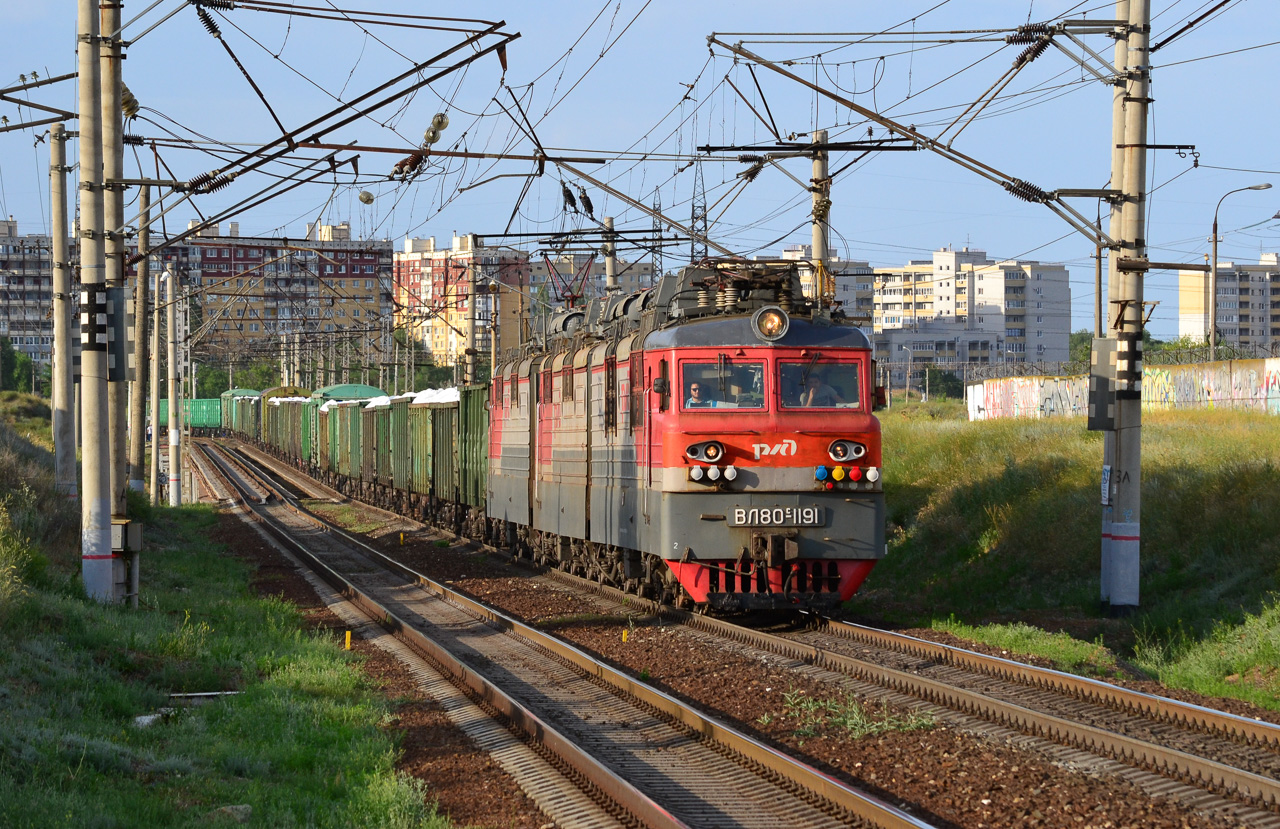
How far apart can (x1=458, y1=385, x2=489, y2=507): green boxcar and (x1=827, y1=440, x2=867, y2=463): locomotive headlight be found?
1181 cm

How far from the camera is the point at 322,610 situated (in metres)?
18.0

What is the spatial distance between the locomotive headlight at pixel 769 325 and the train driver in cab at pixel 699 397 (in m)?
0.85

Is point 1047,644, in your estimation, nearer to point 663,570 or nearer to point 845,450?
point 845,450

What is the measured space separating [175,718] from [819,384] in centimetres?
760

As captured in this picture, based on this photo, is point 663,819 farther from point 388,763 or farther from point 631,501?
point 631,501

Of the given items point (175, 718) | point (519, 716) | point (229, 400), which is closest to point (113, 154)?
point (175, 718)

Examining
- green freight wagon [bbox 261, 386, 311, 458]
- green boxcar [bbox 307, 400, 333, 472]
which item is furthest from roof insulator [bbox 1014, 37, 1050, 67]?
green freight wagon [bbox 261, 386, 311, 458]

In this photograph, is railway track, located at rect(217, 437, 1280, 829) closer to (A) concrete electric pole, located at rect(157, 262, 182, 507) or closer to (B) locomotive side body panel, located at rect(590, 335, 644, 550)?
(B) locomotive side body panel, located at rect(590, 335, 644, 550)

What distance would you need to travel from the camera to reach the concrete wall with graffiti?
35031mm

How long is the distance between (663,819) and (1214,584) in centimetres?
1028

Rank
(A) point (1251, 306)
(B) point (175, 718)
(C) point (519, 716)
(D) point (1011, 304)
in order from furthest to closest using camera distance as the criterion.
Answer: (A) point (1251, 306), (D) point (1011, 304), (B) point (175, 718), (C) point (519, 716)

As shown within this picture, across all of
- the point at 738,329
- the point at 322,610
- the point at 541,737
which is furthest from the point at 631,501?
the point at 541,737

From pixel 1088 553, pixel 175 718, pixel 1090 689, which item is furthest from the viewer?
pixel 1088 553

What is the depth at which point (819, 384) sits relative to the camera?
14281 millimetres
